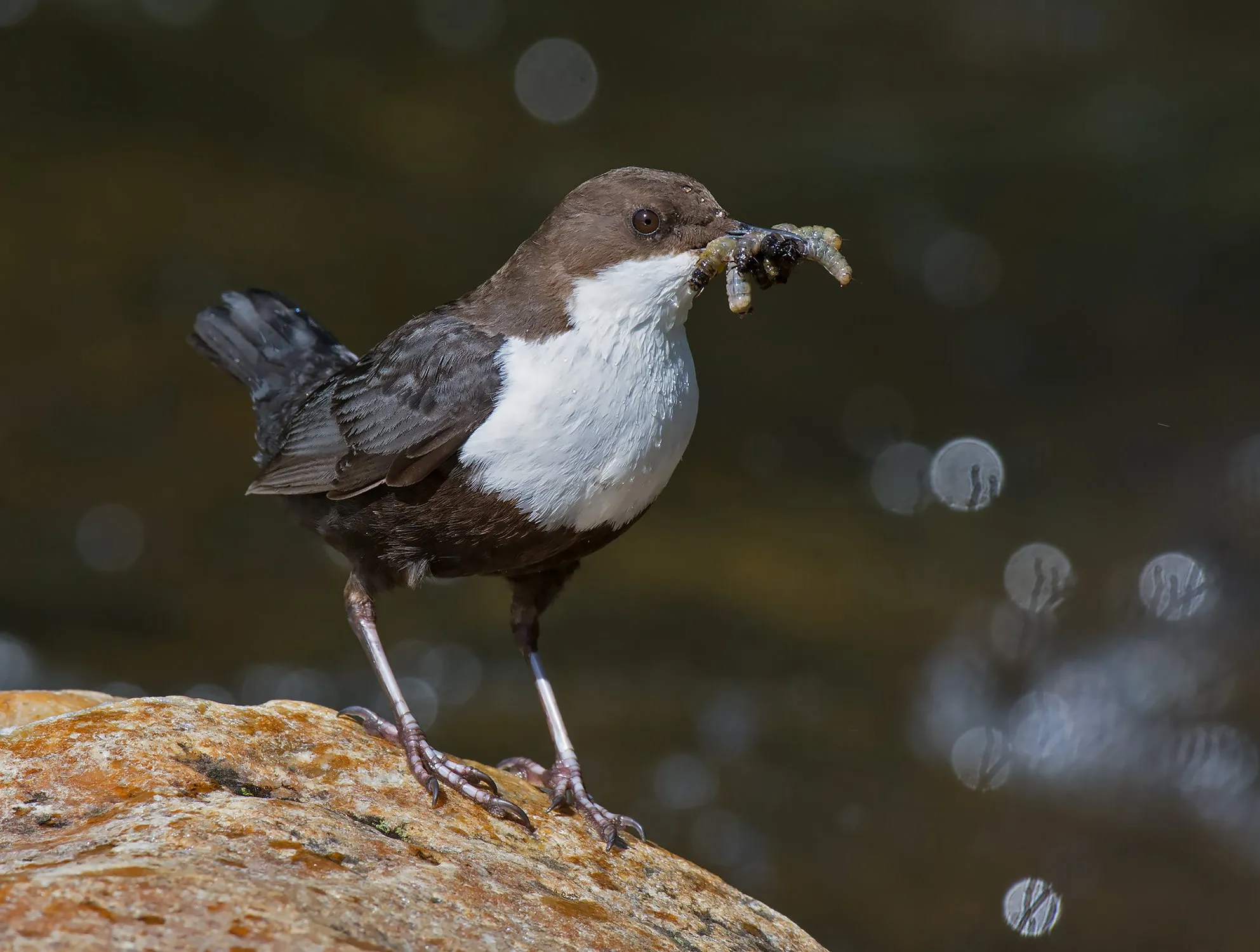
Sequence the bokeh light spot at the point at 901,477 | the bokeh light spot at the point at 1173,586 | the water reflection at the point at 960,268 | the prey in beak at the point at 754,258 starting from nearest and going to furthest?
1. the prey in beak at the point at 754,258
2. the bokeh light spot at the point at 1173,586
3. the bokeh light spot at the point at 901,477
4. the water reflection at the point at 960,268

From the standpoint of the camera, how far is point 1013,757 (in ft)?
20.0

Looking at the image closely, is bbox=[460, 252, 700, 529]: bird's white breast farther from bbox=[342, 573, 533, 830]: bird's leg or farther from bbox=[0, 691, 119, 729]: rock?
bbox=[0, 691, 119, 729]: rock

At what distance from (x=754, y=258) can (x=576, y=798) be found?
1.45 m

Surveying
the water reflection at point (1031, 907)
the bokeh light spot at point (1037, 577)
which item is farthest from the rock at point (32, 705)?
the bokeh light spot at point (1037, 577)

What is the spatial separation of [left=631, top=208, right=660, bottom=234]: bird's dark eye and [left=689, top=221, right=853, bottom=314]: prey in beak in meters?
0.16

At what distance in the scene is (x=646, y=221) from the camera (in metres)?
3.62

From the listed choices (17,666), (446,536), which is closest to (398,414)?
(446,536)

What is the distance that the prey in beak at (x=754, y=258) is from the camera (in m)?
3.51

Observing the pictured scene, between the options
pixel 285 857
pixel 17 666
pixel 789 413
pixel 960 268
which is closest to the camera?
pixel 285 857

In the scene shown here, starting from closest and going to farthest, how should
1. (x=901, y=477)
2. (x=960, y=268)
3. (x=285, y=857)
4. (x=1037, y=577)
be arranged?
(x=285, y=857)
(x=1037, y=577)
(x=901, y=477)
(x=960, y=268)

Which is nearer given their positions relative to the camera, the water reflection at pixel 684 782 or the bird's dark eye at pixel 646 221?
the bird's dark eye at pixel 646 221

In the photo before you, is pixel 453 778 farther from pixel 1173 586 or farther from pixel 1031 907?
pixel 1173 586

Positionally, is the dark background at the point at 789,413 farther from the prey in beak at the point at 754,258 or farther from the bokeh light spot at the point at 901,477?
the prey in beak at the point at 754,258

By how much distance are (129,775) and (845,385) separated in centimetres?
598
